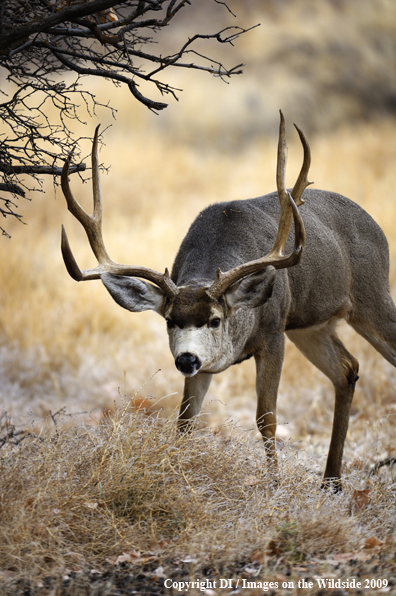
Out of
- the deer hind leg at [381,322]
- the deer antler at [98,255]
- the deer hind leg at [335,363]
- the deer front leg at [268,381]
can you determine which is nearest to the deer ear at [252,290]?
the deer antler at [98,255]

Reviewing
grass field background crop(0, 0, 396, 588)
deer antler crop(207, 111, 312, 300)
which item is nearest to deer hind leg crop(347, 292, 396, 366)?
grass field background crop(0, 0, 396, 588)

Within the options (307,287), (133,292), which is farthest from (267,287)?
(307,287)

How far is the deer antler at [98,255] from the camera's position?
4.48 m

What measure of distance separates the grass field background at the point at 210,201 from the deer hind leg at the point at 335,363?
0.38 meters

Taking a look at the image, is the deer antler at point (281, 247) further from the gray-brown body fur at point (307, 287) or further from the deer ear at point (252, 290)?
the gray-brown body fur at point (307, 287)

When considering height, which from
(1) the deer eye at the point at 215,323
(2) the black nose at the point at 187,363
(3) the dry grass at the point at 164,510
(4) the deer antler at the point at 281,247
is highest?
(4) the deer antler at the point at 281,247

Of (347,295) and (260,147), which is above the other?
(260,147)

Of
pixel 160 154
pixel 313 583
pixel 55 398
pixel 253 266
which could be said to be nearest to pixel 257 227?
pixel 253 266

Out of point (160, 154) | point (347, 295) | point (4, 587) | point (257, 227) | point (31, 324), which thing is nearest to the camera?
point (4, 587)

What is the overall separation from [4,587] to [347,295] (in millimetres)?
3886

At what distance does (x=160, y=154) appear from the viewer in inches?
766

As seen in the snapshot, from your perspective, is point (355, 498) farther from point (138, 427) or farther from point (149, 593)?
point (149, 593)

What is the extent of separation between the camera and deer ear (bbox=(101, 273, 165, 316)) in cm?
477

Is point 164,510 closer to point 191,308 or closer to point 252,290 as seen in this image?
point 191,308
